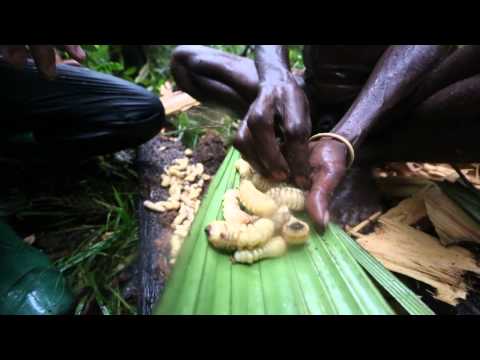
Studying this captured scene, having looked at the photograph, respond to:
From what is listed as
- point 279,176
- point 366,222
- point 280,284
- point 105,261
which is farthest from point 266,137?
point 105,261

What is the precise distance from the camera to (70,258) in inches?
82.3

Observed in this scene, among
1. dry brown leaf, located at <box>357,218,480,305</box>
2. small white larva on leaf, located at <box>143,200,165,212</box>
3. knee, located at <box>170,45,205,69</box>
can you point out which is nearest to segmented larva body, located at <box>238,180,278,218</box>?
dry brown leaf, located at <box>357,218,480,305</box>

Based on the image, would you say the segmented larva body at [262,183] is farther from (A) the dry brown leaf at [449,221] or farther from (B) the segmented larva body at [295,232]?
(A) the dry brown leaf at [449,221]

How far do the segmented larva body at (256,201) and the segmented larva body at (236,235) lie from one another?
12 centimetres

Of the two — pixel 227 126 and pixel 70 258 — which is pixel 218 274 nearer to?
pixel 70 258

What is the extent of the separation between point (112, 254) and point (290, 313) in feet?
4.86

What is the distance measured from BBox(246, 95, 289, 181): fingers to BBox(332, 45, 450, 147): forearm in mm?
420

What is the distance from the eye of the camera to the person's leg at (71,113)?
2244 millimetres

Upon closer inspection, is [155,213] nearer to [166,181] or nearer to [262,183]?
[166,181]

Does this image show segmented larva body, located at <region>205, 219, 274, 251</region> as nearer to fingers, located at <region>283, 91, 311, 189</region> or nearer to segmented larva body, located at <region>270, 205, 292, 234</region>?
segmented larva body, located at <region>270, 205, 292, 234</region>

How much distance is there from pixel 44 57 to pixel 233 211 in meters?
1.06

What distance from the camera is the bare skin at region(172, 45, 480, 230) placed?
140cm
